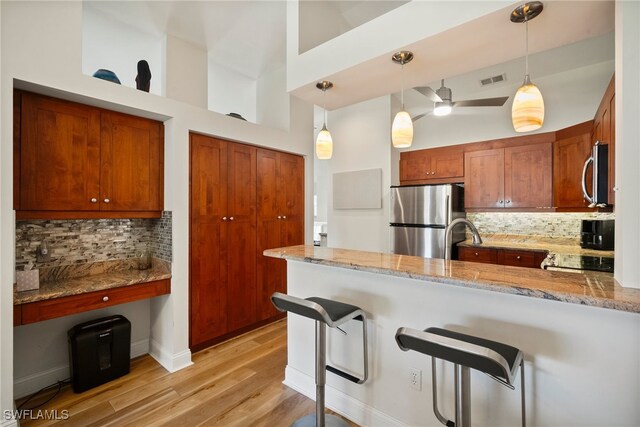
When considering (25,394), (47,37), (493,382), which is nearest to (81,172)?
(47,37)

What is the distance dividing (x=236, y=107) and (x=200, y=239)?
6.82 feet

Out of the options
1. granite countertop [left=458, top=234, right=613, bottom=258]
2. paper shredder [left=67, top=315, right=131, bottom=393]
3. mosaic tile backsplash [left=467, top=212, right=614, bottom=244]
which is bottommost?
paper shredder [left=67, top=315, right=131, bottom=393]

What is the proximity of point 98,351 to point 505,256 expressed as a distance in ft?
13.3

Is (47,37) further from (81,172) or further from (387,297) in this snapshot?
(387,297)

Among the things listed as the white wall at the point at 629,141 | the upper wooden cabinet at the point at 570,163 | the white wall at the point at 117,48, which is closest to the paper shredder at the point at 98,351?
the white wall at the point at 117,48

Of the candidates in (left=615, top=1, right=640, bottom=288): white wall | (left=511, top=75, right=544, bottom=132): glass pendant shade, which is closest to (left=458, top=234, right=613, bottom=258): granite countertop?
(left=615, top=1, right=640, bottom=288): white wall

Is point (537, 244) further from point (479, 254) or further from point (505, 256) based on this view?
point (479, 254)

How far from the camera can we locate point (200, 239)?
113 inches

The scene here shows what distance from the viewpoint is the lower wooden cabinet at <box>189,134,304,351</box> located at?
2.85 metres

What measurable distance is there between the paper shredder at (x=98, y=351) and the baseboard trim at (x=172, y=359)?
0.28m

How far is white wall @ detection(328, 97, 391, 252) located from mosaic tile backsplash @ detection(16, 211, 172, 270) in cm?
239

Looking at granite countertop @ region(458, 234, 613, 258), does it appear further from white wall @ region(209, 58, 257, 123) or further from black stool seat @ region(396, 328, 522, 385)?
white wall @ region(209, 58, 257, 123)

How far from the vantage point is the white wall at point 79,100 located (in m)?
1.74

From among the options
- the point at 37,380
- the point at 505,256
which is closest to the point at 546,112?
the point at 505,256
